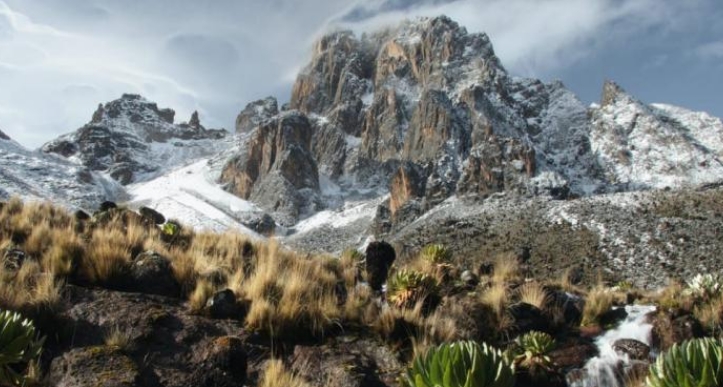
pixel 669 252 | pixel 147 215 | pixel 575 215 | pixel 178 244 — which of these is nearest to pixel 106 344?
pixel 178 244

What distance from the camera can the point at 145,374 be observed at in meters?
6.73

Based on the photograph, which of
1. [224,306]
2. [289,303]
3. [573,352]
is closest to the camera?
[289,303]

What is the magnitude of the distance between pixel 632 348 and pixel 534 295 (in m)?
1.75

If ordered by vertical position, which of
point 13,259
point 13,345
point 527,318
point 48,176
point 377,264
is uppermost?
point 48,176

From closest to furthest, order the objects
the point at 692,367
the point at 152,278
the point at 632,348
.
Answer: the point at 692,367 < the point at 152,278 < the point at 632,348

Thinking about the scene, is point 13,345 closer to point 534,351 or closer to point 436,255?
point 534,351

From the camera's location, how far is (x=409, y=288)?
9.84 m

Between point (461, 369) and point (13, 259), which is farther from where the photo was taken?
point (13, 259)

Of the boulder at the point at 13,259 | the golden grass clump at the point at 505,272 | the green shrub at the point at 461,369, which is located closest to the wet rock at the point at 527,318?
the golden grass clump at the point at 505,272

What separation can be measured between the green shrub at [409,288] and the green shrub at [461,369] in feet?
11.3

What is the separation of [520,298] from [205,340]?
5.71 meters

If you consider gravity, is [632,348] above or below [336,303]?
below

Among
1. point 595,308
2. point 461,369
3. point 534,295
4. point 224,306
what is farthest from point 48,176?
point 461,369

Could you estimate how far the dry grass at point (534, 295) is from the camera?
33.9 feet
